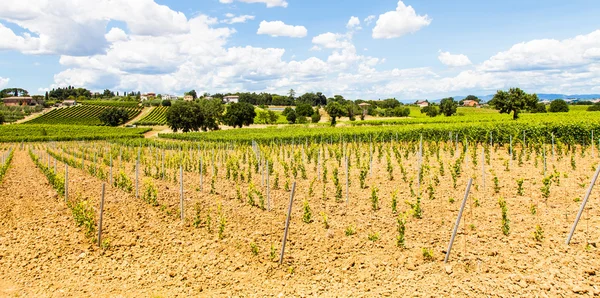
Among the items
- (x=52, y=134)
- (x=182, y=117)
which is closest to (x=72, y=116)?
(x=52, y=134)

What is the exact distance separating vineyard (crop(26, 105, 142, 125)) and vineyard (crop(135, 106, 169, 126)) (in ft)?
16.4

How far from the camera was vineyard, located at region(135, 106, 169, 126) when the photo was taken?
304 ft

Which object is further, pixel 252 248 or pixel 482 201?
pixel 482 201

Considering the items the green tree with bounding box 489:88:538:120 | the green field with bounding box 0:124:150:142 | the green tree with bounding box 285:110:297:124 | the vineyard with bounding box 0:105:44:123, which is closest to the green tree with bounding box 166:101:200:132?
the green field with bounding box 0:124:150:142

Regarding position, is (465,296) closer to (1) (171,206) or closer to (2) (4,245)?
(1) (171,206)

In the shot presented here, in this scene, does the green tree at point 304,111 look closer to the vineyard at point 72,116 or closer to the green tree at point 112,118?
the green tree at point 112,118

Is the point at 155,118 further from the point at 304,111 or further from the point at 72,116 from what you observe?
the point at 304,111

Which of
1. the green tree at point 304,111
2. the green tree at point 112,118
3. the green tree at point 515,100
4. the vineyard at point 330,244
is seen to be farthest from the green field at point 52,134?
the green tree at point 515,100

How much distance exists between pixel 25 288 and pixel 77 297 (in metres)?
1.22

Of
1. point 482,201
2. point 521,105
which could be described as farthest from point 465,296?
point 521,105

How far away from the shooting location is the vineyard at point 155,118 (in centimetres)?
9279

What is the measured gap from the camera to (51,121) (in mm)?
87438

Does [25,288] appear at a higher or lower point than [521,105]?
lower

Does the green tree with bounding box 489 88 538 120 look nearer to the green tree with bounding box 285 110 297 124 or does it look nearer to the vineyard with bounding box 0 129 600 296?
the vineyard with bounding box 0 129 600 296
